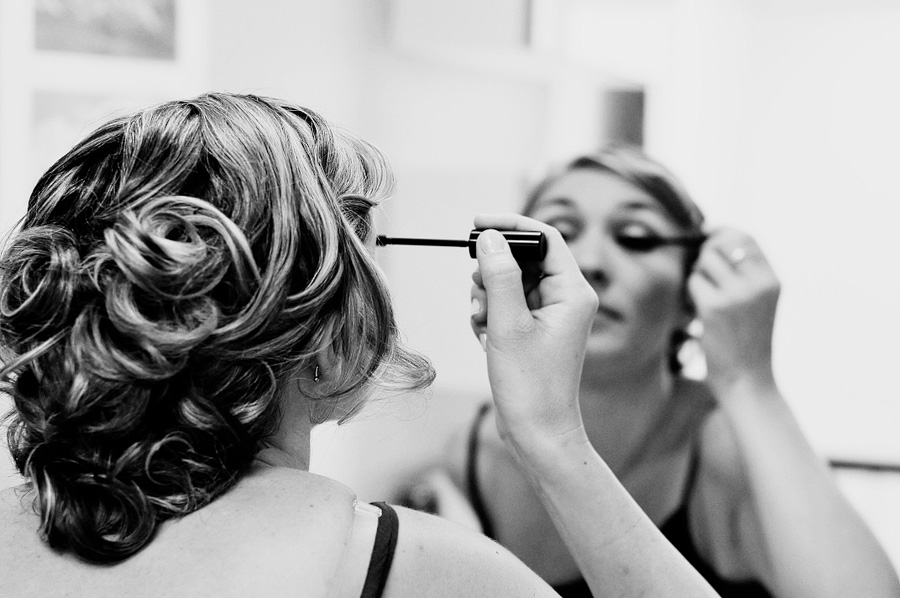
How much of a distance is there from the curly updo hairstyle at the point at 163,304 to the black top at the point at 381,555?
112 mm

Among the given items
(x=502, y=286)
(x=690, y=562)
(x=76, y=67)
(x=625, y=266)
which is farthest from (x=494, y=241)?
(x=76, y=67)

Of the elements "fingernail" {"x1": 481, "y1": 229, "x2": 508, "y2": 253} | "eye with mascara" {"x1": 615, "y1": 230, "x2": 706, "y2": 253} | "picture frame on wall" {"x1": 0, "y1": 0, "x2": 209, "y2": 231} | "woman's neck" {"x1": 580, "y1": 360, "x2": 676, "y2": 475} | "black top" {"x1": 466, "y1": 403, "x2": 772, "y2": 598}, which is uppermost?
"picture frame on wall" {"x1": 0, "y1": 0, "x2": 209, "y2": 231}

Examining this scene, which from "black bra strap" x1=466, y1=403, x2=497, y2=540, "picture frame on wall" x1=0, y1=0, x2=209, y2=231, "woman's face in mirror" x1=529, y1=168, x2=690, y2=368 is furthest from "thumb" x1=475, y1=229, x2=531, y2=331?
"picture frame on wall" x1=0, y1=0, x2=209, y2=231

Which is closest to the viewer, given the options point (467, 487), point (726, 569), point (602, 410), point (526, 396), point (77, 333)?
point (77, 333)

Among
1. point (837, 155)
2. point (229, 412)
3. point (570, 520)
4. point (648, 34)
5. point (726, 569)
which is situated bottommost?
point (726, 569)

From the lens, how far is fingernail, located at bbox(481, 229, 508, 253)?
691mm

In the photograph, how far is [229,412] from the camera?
2.04ft

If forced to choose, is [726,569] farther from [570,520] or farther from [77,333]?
[77,333]

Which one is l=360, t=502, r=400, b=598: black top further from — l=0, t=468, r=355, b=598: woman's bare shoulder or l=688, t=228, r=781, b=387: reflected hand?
l=688, t=228, r=781, b=387: reflected hand

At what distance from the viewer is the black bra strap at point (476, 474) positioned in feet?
4.40

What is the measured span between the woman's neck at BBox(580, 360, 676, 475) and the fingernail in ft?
1.95

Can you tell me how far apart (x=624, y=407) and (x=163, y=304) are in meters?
0.81

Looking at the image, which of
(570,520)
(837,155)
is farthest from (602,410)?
(570,520)

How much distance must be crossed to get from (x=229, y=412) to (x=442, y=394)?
2.73 feet
